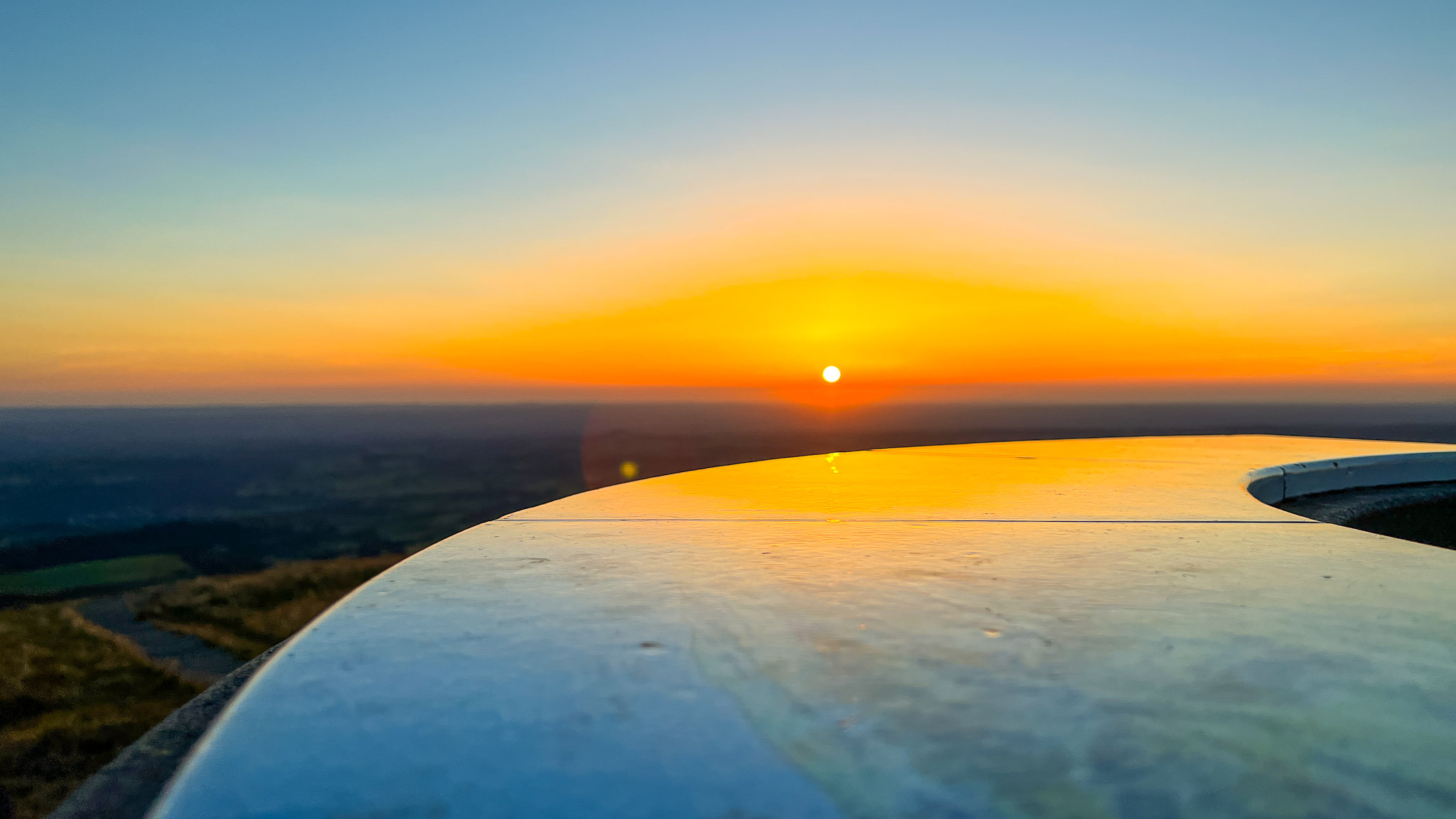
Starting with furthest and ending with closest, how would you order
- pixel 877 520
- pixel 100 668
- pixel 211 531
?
1. pixel 211 531
2. pixel 100 668
3. pixel 877 520

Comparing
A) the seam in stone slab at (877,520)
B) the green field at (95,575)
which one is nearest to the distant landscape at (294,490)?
the green field at (95,575)

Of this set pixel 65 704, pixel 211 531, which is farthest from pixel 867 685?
pixel 211 531

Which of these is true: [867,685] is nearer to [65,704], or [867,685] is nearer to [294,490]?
[65,704]

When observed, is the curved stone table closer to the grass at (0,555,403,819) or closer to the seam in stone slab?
the seam in stone slab

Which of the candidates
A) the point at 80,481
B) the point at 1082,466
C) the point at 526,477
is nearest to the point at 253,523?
the point at 526,477

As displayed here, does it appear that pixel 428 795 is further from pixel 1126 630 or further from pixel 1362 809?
pixel 1126 630
